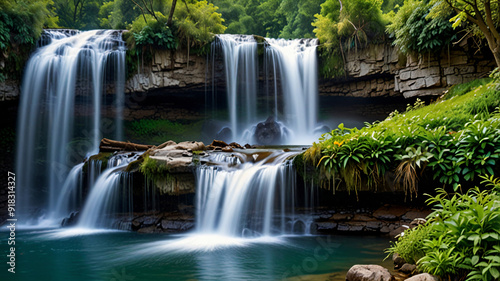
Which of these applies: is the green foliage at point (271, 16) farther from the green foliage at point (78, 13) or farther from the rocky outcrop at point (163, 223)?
the rocky outcrop at point (163, 223)

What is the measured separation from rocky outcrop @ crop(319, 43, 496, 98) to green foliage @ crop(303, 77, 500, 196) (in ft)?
17.6

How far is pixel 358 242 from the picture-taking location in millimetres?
6539

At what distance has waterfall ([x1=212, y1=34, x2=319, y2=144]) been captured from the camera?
1541cm

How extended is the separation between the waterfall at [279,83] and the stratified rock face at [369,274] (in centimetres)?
1147

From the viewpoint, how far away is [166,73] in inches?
588

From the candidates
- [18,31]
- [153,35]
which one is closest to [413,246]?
[153,35]

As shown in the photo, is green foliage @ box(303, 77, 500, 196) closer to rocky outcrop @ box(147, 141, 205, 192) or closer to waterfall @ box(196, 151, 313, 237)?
waterfall @ box(196, 151, 313, 237)

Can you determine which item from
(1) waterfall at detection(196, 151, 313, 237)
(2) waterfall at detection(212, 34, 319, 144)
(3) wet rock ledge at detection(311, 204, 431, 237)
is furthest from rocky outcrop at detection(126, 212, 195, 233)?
(2) waterfall at detection(212, 34, 319, 144)

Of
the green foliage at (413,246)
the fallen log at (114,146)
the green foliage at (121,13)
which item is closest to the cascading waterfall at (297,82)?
the fallen log at (114,146)

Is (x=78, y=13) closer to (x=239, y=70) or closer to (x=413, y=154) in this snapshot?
(x=239, y=70)

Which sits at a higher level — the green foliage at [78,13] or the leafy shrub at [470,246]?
Answer: the green foliage at [78,13]

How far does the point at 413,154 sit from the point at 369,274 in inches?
137

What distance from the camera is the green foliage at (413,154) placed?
6.21m

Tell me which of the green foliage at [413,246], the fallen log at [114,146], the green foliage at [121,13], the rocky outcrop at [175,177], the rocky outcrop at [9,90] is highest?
the green foliage at [121,13]
